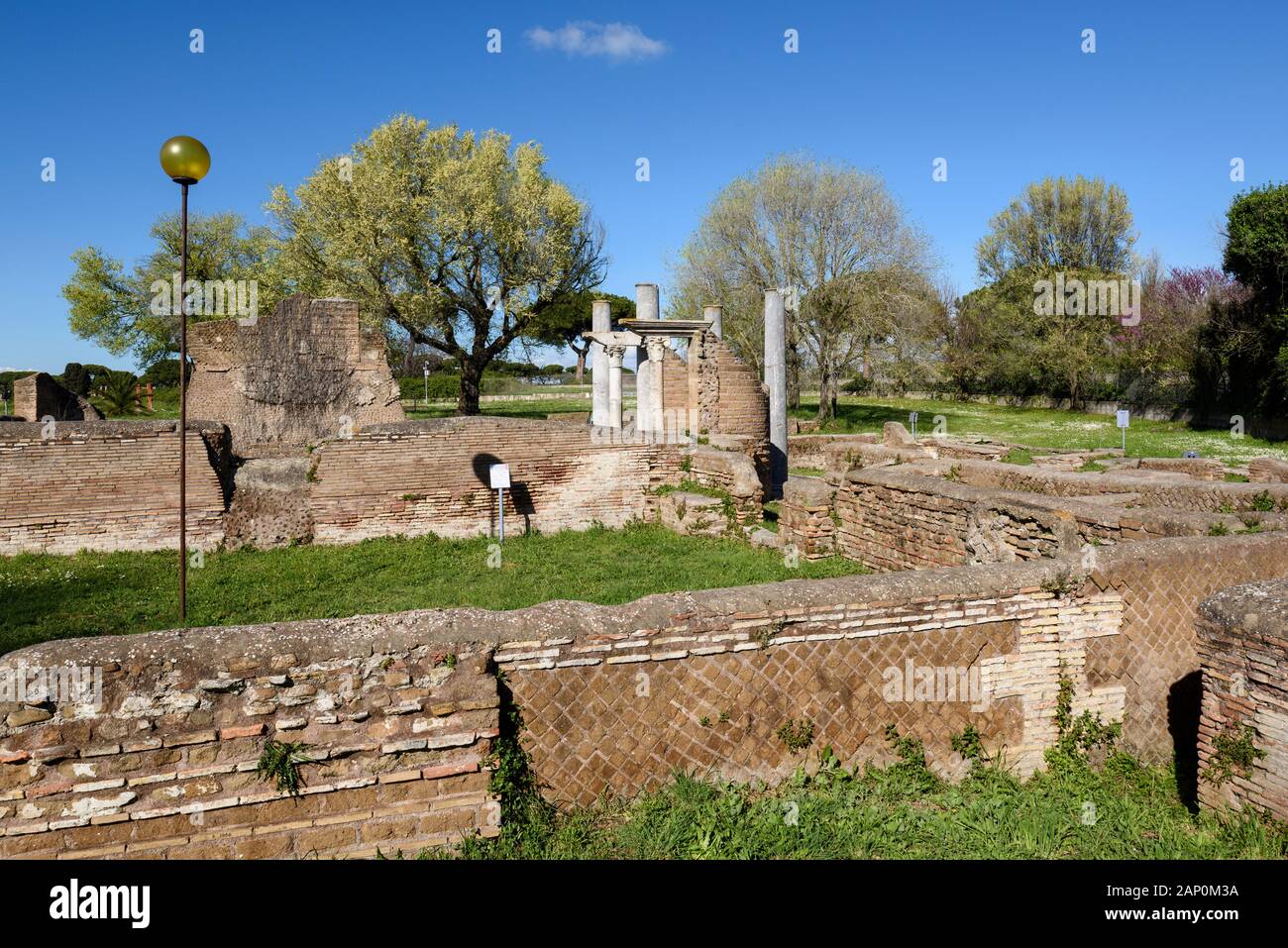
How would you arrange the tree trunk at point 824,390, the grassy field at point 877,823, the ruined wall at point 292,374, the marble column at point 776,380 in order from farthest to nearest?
the tree trunk at point 824,390 → the marble column at point 776,380 → the ruined wall at point 292,374 → the grassy field at point 877,823

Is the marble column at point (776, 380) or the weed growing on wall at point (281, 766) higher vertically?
the marble column at point (776, 380)

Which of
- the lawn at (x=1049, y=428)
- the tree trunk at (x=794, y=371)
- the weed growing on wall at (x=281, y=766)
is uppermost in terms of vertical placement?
the tree trunk at (x=794, y=371)

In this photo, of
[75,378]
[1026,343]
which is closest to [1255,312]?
[1026,343]

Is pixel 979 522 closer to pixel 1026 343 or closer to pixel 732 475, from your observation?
pixel 732 475

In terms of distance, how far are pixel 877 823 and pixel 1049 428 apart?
33.4 metres

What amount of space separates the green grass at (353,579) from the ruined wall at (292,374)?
4.14 metres

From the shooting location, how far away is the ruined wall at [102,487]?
9711 millimetres

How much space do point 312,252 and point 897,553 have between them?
83.5 feet

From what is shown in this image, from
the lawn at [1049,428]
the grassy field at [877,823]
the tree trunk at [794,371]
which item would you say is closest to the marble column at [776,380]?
the lawn at [1049,428]

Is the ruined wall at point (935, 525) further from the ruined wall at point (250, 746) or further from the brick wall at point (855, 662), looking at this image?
the ruined wall at point (250, 746)

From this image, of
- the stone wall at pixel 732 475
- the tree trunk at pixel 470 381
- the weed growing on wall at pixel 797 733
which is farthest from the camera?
the tree trunk at pixel 470 381

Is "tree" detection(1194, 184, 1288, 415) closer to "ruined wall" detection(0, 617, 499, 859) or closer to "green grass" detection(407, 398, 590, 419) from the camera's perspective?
"green grass" detection(407, 398, 590, 419)

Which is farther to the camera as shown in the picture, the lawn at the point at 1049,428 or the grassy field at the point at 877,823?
the lawn at the point at 1049,428

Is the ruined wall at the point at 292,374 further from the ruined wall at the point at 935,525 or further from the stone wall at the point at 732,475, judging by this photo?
the ruined wall at the point at 935,525
